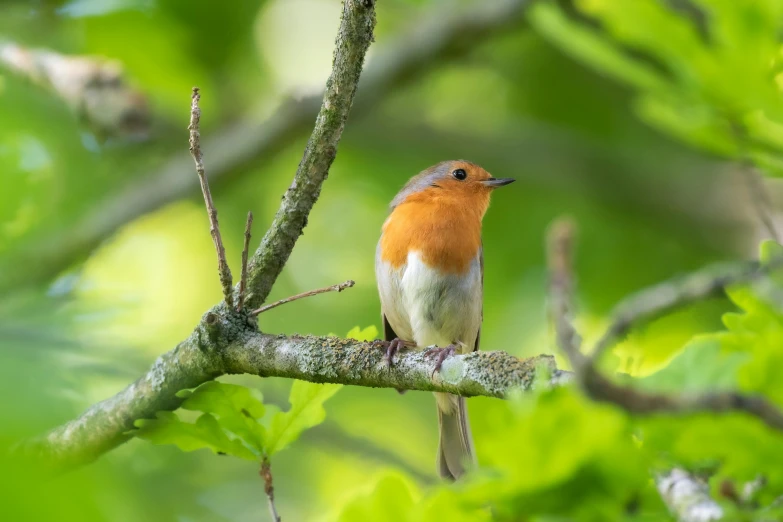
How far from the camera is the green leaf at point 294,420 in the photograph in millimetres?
2461

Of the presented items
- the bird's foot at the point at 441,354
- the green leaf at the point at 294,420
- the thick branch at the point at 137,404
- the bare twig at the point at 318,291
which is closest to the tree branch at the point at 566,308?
the green leaf at the point at 294,420

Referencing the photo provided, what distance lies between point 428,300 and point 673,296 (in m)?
3.89

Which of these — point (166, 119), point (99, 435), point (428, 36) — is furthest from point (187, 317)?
point (99, 435)

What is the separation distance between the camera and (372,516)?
1.59 meters

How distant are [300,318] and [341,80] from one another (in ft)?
15.7

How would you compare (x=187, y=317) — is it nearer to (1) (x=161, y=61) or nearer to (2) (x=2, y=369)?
(1) (x=161, y=61)

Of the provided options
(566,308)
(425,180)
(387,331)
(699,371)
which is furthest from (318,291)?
(425,180)

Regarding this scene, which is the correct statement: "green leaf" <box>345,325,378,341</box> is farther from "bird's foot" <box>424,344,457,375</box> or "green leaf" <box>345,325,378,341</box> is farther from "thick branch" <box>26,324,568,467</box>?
"bird's foot" <box>424,344,457,375</box>

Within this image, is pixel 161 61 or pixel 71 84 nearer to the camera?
pixel 71 84

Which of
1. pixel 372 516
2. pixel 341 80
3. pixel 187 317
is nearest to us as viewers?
pixel 372 516

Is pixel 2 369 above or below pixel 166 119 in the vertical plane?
below

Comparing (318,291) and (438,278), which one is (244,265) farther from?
(438,278)

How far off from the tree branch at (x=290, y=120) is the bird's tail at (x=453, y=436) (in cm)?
229

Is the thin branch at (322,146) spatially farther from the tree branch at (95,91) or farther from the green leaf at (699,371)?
the tree branch at (95,91)
